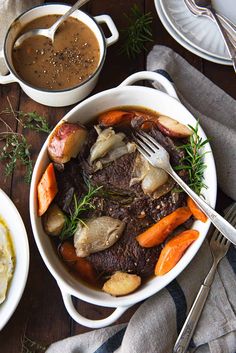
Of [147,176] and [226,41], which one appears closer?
[147,176]

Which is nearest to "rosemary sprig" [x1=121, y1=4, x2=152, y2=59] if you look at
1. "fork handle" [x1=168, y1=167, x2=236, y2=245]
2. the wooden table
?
the wooden table

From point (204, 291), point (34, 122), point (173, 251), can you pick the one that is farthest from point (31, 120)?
point (204, 291)

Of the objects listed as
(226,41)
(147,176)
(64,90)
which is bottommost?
(147,176)

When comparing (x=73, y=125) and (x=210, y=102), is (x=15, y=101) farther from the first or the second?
(x=210, y=102)

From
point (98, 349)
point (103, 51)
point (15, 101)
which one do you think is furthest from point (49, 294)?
point (103, 51)

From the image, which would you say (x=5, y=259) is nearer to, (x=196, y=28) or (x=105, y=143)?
(x=105, y=143)

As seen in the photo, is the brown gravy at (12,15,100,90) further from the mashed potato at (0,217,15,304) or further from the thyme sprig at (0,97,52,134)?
the mashed potato at (0,217,15,304)

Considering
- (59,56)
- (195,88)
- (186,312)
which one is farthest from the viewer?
(195,88)
